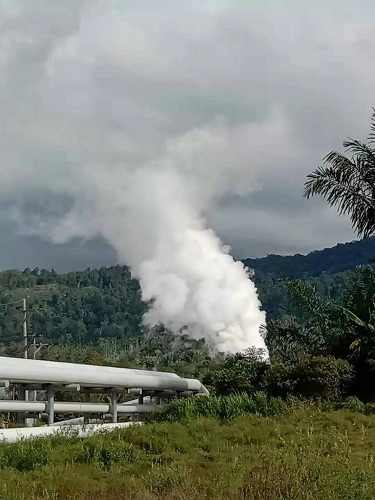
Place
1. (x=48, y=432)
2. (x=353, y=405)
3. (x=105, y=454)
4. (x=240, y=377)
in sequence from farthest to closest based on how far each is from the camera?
(x=240, y=377) → (x=353, y=405) → (x=48, y=432) → (x=105, y=454)

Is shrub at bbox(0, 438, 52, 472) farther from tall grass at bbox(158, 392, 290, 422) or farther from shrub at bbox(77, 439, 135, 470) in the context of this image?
tall grass at bbox(158, 392, 290, 422)

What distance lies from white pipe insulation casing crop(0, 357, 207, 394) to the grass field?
1482 millimetres

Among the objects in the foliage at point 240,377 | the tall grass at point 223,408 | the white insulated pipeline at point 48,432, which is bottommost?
the white insulated pipeline at point 48,432

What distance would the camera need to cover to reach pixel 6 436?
1290 cm

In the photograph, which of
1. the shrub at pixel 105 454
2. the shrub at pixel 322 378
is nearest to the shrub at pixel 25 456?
the shrub at pixel 105 454

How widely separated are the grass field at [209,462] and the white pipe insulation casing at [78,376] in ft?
4.86

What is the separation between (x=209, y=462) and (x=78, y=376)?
4.46 m

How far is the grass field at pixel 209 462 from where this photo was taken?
28.3 feet

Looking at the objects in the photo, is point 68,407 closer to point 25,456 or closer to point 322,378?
point 322,378

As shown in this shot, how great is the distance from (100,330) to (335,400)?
563 ft

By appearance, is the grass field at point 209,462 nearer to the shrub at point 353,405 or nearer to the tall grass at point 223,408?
the tall grass at point 223,408

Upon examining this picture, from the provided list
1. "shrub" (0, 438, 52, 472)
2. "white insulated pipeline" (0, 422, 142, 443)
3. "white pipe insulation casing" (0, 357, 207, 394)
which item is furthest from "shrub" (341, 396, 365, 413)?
"shrub" (0, 438, 52, 472)

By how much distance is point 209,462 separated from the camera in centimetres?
1109

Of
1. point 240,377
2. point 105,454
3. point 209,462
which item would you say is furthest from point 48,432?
point 240,377
